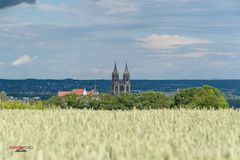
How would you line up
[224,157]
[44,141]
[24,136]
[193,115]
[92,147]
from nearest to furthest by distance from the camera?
[224,157] → [92,147] → [44,141] → [24,136] → [193,115]

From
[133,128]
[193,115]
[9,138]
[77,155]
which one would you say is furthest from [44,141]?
[193,115]

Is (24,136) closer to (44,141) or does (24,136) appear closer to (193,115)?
(44,141)

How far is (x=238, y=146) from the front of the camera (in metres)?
9.74

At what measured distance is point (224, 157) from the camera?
844 cm

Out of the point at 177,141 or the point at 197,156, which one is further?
the point at 177,141

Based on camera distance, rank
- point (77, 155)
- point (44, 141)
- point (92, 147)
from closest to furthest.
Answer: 1. point (77, 155)
2. point (92, 147)
3. point (44, 141)

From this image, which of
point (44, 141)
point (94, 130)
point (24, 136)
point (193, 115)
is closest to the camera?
point (44, 141)

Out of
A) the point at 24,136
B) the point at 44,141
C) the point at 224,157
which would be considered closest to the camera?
the point at 224,157

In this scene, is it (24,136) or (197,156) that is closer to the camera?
(197,156)

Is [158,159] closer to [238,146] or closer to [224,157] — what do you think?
[224,157]

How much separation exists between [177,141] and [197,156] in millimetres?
1732

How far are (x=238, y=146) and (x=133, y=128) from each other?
4622mm

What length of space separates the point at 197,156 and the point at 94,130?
4.98 m

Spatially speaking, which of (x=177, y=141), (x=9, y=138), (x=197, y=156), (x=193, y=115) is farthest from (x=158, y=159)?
(x=193, y=115)
